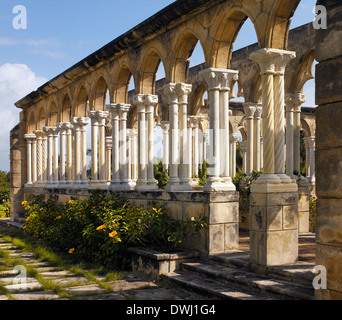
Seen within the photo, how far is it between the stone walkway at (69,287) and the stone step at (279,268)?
2.72ft

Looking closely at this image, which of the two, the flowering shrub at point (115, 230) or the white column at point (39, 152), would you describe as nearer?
the flowering shrub at point (115, 230)

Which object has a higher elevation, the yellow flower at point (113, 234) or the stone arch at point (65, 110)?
the stone arch at point (65, 110)

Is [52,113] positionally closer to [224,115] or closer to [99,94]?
[99,94]

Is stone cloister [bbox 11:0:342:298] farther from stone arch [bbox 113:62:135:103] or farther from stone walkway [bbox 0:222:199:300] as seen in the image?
stone walkway [bbox 0:222:199:300]

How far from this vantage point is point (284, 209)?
6578 millimetres

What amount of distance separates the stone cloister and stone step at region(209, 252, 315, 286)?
173 mm

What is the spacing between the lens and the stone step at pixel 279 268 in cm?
580

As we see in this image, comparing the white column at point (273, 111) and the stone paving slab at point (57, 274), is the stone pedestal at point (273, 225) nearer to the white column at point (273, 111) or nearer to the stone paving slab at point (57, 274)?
the white column at point (273, 111)

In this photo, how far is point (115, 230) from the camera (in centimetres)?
847

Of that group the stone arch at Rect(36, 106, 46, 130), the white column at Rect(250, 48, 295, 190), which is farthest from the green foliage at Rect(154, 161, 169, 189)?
the white column at Rect(250, 48, 295, 190)

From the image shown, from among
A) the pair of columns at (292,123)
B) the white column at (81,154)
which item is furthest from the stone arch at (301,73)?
the white column at (81,154)


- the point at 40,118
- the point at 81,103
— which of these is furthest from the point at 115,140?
the point at 40,118
